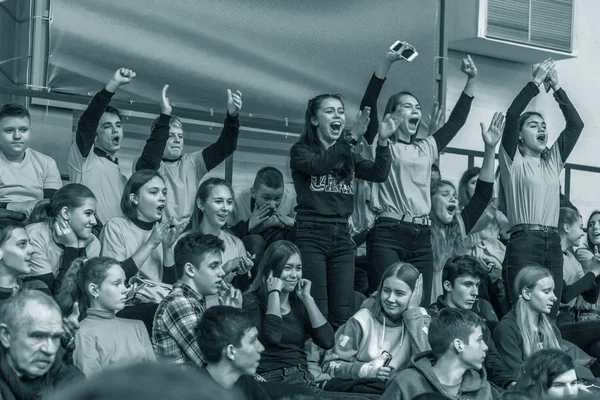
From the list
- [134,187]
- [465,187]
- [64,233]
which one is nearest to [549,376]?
[134,187]

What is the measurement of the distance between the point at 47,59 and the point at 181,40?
92 cm

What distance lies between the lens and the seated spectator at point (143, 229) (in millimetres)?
4891

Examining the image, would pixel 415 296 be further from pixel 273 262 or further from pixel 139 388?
pixel 139 388

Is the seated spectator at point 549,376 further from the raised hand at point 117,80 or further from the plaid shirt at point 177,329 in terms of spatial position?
the raised hand at point 117,80

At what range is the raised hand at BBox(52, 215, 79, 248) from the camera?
185 inches

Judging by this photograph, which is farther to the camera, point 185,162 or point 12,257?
point 185,162

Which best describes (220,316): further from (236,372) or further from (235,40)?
(235,40)

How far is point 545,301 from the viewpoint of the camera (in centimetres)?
536

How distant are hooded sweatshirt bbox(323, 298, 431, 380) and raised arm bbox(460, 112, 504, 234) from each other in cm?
138

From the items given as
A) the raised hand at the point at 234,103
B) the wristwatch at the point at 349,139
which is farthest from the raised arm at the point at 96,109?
the wristwatch at the point at 349,139

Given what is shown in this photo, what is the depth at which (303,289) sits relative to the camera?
4.83 m

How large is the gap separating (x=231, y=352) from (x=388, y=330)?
1.49 meters

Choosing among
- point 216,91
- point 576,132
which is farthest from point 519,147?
point 216,91

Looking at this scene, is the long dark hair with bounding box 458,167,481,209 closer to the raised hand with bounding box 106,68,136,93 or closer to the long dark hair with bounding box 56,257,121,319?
the raised hand with bounding box 106,68,136,93
